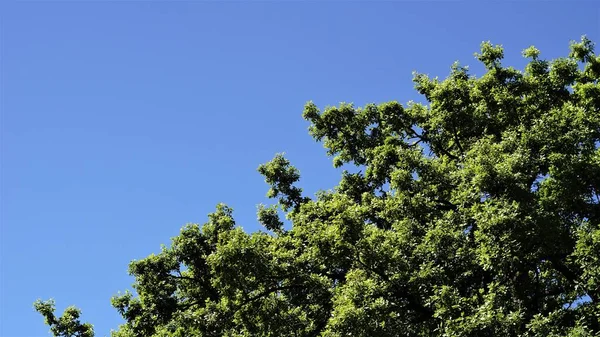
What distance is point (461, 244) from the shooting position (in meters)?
18.2

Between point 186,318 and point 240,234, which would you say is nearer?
point 240,234

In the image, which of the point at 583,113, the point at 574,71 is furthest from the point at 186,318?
the point at 574,71

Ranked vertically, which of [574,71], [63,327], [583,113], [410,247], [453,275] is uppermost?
[574,71]

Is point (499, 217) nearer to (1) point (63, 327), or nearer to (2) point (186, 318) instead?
(2) point (186, 318)

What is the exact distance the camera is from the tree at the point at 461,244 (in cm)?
1605

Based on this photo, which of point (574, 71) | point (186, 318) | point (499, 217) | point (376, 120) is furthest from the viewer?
point (376, 120)

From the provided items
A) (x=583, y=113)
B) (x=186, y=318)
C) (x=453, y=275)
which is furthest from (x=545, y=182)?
(x=186, y=318)

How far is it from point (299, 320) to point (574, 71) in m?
16.4

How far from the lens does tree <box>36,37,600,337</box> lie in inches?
632

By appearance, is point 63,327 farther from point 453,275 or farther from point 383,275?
point 453,275

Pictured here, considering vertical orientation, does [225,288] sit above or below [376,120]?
below

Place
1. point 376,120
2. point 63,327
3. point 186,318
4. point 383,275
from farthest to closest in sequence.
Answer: point 376,120
point 63,327
point 186,318
point 383,275

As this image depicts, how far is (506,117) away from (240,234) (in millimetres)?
12226

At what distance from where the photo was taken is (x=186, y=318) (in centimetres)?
2123
